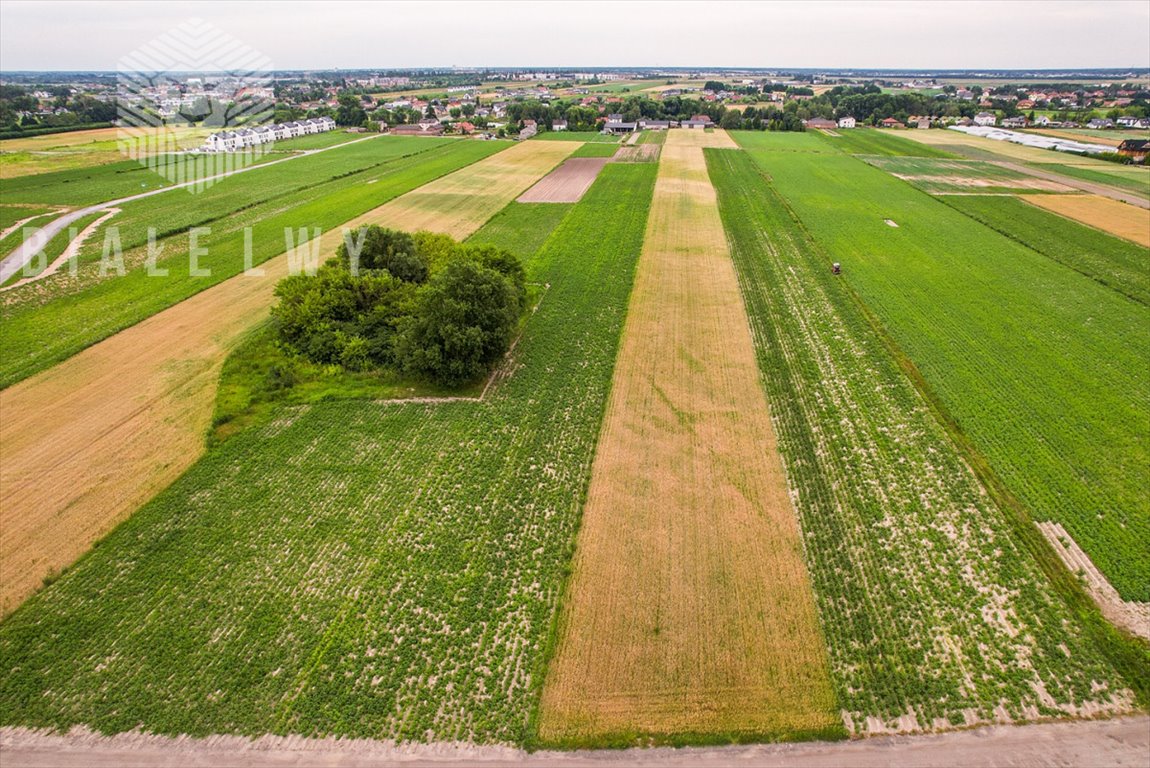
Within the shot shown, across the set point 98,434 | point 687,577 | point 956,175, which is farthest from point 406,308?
point 956,175

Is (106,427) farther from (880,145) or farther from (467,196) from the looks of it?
(880,145)

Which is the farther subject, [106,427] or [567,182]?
[567,182]

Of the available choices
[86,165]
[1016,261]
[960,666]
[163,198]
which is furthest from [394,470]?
[86,165]

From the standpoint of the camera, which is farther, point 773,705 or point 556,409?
point 556,409

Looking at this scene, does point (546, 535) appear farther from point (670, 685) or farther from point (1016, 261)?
point (1016, 261)

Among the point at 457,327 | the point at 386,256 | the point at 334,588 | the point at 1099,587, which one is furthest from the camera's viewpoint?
the point at 386,256

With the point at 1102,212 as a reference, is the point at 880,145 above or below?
above
